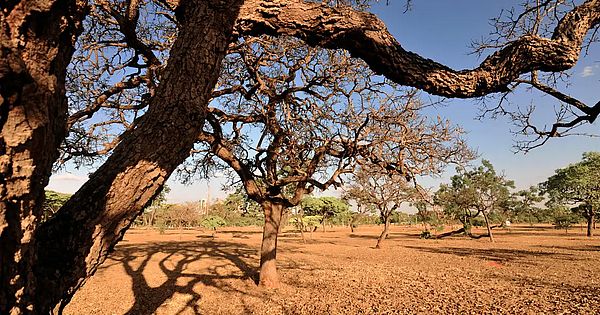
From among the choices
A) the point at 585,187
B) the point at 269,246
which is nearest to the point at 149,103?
the point at 269,246

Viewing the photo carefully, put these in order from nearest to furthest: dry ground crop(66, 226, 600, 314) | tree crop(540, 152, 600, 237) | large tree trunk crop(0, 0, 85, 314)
→ large tree trunk crop(0, 0, 85, 314), dry ground crop(66, 226, 600, 314), tree crop(540, 152, 600, 237)

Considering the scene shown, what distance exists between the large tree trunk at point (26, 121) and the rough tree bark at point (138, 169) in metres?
0.21

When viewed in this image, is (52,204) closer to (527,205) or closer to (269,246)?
(269,246)

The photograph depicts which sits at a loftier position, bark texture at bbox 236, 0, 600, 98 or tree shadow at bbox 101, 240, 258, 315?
bark texture at bbox 236, 0, 600, 98

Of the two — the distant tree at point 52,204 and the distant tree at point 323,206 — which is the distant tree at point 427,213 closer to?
the distant tree at point 52,204

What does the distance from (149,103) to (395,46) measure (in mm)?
1697

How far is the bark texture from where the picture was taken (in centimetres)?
219

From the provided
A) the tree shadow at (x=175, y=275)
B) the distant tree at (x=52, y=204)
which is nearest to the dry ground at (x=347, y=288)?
the tree shadow at (x=175, y=275)

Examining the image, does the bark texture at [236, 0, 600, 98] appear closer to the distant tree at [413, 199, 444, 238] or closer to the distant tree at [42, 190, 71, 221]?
the distant tree at [413, 199, 444, 238]

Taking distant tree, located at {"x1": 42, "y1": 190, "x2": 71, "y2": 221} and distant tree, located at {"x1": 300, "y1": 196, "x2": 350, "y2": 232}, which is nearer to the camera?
distant tree, located at {"x1": 42, "y1": 190, "x2": 71, "y2": 221}

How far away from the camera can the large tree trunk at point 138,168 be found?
1453 mm

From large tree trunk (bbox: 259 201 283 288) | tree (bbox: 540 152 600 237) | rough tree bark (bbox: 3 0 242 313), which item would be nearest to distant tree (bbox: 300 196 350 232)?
tree (bbox: 540 152 600 237)

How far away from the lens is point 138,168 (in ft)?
5.35

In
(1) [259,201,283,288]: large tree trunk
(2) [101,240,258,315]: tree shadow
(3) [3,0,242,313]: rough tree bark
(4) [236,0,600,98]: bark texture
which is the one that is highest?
(4) [236,0,600,98]: bark texture
